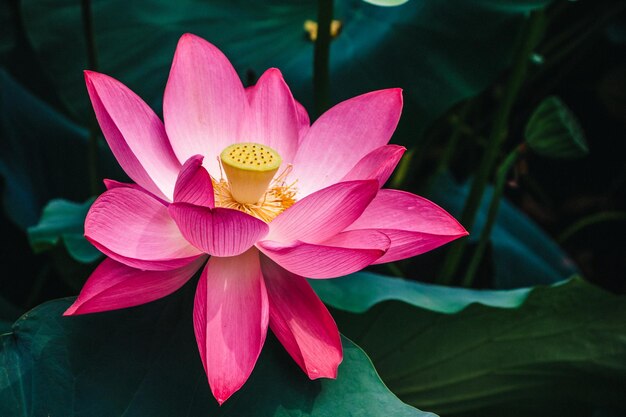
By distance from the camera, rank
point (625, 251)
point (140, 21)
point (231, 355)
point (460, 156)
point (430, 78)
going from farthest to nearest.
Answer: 1. point (460, 156)
2. point (625, 251)
3. point (140, 21)
4. point (430, 78)
5. point (231, 355)

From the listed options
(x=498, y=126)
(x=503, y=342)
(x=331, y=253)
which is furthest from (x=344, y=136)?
(x=498, y=126)

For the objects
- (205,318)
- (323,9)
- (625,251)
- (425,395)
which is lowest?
(625,251)

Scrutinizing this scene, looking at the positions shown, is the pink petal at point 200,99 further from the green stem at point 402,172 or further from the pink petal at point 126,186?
→ the green stem at point 402,172

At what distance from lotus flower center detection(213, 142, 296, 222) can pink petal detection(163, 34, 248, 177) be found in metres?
0.03

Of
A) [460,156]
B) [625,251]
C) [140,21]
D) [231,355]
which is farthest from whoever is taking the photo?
[460,156]

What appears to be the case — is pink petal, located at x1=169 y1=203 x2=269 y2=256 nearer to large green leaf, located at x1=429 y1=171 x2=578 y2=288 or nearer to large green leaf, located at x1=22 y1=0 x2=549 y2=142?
large green leaf, located at x1=22 y1=0 x2=549 y2=142

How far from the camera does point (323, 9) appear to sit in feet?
2.59

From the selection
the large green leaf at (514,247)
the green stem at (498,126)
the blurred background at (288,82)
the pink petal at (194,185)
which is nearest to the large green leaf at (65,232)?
the blurred background at (288,82)

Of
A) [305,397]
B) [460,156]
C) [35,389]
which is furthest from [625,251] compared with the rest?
[35,389]

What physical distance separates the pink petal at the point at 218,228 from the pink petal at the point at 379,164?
107 mm

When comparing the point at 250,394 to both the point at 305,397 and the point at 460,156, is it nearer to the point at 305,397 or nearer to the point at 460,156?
the point at 305,397

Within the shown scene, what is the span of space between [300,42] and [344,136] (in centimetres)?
55

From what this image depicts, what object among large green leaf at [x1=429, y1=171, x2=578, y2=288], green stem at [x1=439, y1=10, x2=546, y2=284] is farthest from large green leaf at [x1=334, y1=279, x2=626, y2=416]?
A: large green leaf at [x1=429, y1=171, x2=578, y2=288]

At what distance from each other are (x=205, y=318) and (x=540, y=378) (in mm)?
448
